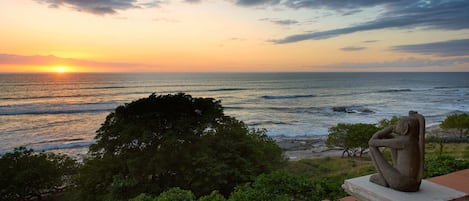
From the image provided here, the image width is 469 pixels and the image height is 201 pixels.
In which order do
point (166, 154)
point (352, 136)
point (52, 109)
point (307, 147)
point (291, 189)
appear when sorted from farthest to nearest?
1. point (52, 109)
2. point (307, 147)
3. point (352, 136)
4. point (166, 154)
5. point (291, 189)

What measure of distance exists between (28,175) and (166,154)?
6.14 meters

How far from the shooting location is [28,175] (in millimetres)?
12133

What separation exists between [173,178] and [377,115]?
37.8 m

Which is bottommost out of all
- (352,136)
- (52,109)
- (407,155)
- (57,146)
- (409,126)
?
(57,146)

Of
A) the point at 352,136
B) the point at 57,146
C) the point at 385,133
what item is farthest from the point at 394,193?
the point at 57,146

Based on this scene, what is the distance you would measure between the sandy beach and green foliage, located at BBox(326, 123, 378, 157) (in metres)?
1.35

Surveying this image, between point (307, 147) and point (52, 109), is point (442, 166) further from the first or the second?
point (52, 109)

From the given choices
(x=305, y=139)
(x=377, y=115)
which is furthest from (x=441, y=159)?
(x=377, y=115)

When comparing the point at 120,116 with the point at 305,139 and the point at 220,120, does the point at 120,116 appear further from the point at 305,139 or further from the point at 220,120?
the point at 305,139

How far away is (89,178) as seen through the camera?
10.4 m

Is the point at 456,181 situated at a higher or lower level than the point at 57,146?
higher

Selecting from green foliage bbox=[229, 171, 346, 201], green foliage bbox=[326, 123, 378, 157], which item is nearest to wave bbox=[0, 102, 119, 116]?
green foliage bbox=[326, 123, 378, 157]


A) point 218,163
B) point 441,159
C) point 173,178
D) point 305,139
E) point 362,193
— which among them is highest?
point 362,193

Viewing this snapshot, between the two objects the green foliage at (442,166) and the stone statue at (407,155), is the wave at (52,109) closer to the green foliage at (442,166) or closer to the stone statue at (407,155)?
the green foliage at (442,166)
